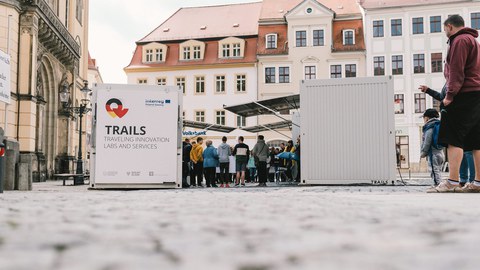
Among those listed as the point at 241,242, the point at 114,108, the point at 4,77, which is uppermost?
the point at 4,77

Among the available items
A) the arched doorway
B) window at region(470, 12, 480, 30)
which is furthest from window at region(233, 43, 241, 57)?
the arched doorway

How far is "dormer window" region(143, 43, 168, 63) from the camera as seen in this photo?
155 feet

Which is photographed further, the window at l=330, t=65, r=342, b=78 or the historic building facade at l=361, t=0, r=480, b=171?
the window at l=330, t=65, r=342, b=78

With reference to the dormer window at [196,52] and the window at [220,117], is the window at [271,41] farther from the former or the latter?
the window at [220,117]

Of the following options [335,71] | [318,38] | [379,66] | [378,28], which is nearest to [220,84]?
[318,38]

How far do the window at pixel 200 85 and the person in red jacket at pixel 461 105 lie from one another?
3909cm

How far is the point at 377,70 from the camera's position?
42.4 m

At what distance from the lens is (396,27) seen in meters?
42.3

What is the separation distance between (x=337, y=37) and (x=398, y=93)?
6.46m

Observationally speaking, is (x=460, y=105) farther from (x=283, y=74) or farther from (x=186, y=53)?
(x=186, y=53)

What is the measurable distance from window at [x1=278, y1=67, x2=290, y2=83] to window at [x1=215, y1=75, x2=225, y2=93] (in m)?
4.79

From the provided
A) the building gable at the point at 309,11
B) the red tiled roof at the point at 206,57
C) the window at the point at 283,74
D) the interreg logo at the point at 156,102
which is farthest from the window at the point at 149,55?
the interreg logo at the point at 156,102

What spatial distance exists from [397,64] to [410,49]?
1.45 m

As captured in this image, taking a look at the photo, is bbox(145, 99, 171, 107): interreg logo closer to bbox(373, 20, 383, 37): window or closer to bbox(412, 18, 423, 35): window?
bbox(373, 20, 383, 37): window
